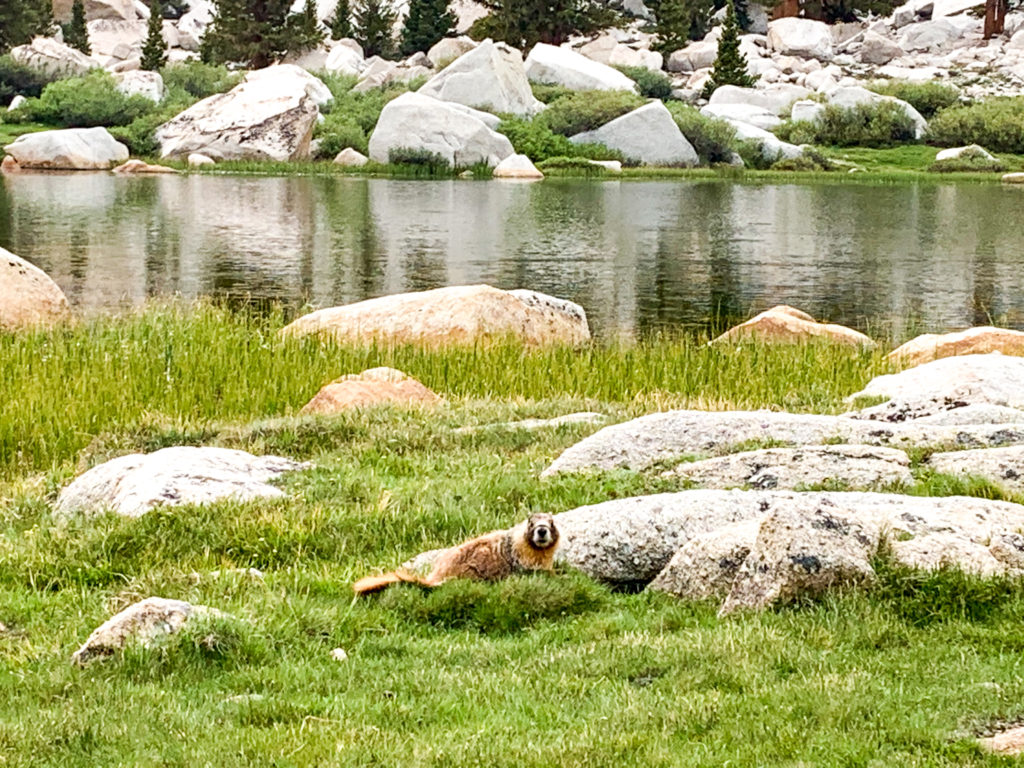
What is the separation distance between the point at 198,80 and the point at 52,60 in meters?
11.0


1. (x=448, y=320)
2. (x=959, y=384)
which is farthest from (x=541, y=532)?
(x=448, y=320)

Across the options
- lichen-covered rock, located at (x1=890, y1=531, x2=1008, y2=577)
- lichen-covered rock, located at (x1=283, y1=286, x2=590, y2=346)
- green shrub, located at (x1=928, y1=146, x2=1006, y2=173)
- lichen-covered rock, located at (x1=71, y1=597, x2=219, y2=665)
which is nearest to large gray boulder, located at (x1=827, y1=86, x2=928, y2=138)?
green shrub, located at (x1=928, y1=146, x2=1006, y2=173)

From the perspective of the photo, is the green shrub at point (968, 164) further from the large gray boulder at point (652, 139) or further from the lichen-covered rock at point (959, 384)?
the lichen-covered rock at point (959, 384)

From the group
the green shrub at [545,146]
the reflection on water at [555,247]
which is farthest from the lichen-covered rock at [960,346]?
the green shrub at [545,146]

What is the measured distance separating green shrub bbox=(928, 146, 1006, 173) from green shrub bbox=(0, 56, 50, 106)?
194 feet

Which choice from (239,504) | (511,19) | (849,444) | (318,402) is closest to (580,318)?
(318,402)

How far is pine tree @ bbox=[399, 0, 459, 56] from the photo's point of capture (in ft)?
394

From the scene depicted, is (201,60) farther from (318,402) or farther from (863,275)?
(318,402)

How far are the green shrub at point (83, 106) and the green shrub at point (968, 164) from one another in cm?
4830

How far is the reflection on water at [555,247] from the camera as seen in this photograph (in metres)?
33.1

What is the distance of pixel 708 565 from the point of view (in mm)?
8859

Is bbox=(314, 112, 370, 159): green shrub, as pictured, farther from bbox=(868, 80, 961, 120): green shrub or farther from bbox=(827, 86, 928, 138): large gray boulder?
bbox=(868, 80, 961, 120): green shrub

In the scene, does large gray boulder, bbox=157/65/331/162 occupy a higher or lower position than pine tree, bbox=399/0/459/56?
lower

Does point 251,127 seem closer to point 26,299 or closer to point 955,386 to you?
point 26,299
